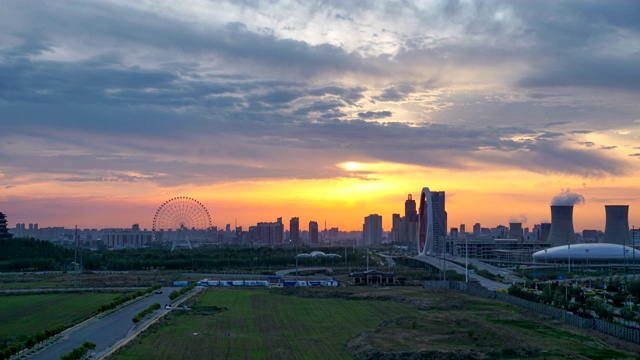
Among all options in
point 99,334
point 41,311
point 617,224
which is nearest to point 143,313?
point 99,334

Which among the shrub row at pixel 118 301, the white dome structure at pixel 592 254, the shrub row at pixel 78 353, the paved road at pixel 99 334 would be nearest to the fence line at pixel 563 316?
the paved road at pixel 99 334

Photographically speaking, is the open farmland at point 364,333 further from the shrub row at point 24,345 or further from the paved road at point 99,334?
the shrub row at point 24,345

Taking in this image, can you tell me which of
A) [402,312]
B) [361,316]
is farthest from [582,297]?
[361,316]

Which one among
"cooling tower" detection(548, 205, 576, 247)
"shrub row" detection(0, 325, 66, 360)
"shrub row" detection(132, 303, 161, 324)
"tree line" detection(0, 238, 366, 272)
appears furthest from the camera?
"cooling tower" detection(548, 205, 576, 247)

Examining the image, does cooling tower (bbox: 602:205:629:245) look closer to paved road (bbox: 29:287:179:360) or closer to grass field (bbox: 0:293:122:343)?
grass field (bbox: 0:293:122:343)

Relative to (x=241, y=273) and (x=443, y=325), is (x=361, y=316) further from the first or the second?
(x=241, y=273)

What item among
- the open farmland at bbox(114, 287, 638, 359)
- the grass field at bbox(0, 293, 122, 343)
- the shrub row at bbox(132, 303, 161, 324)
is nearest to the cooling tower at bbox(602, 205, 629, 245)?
the open farmland at bbox(114, 287, 638, 359)

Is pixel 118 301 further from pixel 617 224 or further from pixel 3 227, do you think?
pixel 617 224
